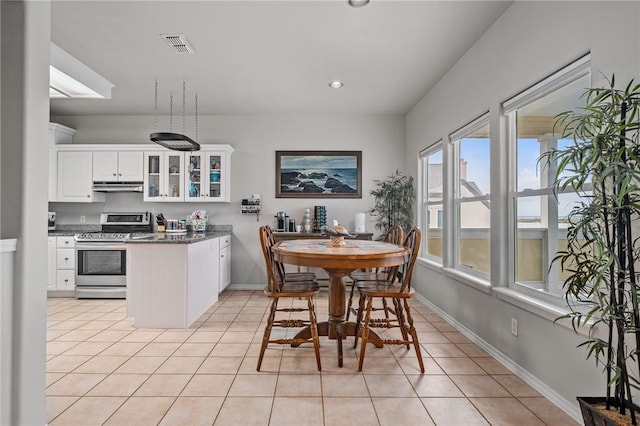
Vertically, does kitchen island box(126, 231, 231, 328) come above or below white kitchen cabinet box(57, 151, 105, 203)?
below

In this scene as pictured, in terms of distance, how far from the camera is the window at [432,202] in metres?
4.38

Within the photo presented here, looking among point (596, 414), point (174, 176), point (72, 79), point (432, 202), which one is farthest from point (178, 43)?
point (596, 414)

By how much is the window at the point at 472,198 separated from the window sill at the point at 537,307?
0.55m

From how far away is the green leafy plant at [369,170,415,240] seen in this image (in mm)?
5086

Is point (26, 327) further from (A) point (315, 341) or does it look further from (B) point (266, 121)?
(B) point (266, 121)

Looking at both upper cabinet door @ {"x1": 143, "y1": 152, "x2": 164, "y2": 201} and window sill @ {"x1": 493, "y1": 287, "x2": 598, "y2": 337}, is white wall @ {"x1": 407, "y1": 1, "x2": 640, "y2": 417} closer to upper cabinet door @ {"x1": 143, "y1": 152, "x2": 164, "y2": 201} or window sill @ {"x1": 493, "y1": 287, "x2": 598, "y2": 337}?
window sill @ {"x1": 493, "y1": 287, "x2": 598, "y2": 337}

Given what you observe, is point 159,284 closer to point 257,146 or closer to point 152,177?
point 152,177

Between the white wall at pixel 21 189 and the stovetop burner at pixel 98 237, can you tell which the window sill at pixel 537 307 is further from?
the stovetop burner at pixel 98 237

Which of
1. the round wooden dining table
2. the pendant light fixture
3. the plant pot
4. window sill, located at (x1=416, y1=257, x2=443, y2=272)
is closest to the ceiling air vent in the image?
the pendant light fixture

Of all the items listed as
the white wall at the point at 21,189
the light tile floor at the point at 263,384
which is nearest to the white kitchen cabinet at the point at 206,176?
the light tile floor at the point at 263,384

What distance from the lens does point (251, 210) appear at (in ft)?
17.3

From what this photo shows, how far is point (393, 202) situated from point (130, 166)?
3.82 meters

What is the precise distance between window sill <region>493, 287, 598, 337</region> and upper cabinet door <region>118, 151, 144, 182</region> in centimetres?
473

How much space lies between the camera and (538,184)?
243 cm
